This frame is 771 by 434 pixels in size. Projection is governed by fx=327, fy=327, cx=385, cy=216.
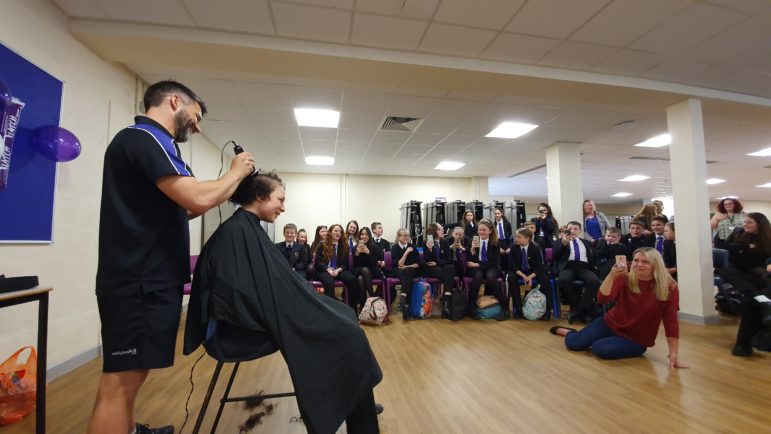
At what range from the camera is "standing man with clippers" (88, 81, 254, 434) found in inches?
40.3

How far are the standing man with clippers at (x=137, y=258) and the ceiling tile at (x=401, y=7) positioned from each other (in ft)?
6.47

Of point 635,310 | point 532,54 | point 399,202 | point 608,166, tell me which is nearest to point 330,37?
point 532,54

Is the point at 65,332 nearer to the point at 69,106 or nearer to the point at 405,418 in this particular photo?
the point at 69,106

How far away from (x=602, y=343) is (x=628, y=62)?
108 inches

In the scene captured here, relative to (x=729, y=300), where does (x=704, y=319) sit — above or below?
below

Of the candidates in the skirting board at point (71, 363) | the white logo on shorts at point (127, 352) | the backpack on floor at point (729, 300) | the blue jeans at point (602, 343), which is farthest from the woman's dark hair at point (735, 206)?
the skirting board at point (71, 363)

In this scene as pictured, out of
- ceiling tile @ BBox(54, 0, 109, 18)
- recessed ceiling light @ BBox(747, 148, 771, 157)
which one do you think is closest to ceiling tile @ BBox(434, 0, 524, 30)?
ceiling tile @ BBox(54, 0, 109, 18)

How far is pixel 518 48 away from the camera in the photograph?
3047 millimetres

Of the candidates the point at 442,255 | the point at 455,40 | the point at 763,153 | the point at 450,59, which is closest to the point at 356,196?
the point at 442,255

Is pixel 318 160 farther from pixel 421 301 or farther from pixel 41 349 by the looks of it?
pixel 41 349

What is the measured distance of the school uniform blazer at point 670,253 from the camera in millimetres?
4189

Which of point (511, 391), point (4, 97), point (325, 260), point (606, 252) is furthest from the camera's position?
point (325, 260)

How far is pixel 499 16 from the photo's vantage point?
2.60m

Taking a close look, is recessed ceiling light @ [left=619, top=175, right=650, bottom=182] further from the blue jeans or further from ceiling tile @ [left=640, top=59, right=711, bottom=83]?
the blue jeans
